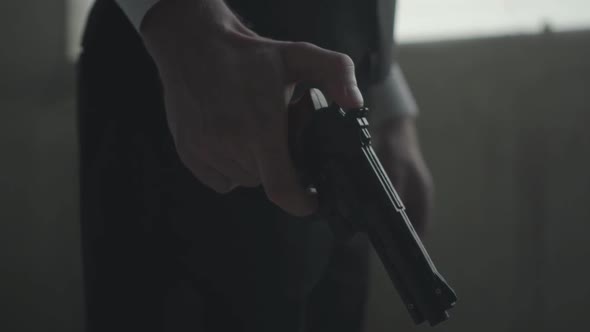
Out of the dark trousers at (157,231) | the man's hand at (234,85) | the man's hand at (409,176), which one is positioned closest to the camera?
the man's hand at (234,85)

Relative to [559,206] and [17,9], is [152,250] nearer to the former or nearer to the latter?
[559,206]

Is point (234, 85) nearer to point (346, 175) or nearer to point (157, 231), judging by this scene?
point (346, 175)

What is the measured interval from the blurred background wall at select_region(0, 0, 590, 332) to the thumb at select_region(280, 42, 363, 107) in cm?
77

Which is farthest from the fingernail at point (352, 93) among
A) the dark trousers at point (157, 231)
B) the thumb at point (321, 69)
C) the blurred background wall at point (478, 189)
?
the blurred background wall at point (478, 189)

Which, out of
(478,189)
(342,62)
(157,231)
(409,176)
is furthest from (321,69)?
(478,189)

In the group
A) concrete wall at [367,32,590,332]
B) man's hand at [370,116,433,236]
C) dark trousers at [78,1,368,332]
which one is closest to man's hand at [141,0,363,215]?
dark trousers at [78,1,368,332]

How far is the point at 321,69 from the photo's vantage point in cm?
38

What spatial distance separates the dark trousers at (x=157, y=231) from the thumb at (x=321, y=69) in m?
0.15

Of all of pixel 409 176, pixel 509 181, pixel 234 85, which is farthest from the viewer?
pixel 509 181

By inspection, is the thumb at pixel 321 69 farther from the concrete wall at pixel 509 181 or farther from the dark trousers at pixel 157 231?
the concrete wall at pixel 509 181

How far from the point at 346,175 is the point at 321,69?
8cm

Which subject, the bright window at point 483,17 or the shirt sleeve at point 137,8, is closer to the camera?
the shirt sleeve at point 137,8

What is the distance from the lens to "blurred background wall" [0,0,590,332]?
100cm

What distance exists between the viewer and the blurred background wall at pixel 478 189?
100 centimetres
